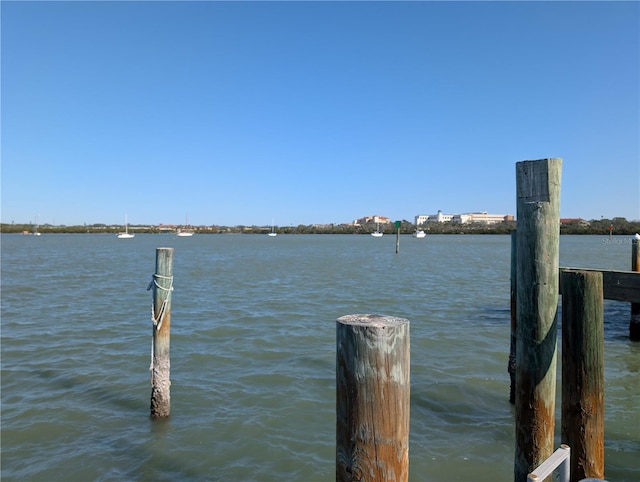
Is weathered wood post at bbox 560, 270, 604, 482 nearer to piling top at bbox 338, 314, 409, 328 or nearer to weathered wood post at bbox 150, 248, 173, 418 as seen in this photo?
piling top at bbox 338, 314, 409, 328

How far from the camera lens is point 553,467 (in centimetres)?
264

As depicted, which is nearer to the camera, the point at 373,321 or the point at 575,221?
the point at 373,321

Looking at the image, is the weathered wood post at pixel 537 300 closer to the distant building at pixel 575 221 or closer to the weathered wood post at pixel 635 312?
the weathered wood post at pixel 635 312

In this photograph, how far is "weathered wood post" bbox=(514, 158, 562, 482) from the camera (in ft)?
11.5

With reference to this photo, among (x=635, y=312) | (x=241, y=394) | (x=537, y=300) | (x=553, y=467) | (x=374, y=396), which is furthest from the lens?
(x=635, y=312)

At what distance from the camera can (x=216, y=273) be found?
99.2ft

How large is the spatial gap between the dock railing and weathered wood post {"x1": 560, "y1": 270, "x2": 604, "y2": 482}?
0.91 meters

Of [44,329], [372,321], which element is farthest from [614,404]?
[44,329]

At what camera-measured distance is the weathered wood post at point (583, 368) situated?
3537 mm

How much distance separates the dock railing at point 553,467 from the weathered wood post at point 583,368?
907mm

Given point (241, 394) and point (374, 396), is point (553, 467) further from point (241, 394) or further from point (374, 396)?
point (241, 394)

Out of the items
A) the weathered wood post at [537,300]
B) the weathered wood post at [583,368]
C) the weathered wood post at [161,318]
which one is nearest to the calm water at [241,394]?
the weathered wood post at [161,318]

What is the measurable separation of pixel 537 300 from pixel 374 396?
74.3 inches

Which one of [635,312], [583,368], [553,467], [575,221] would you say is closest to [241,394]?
[583,368]
